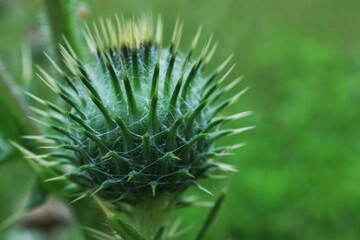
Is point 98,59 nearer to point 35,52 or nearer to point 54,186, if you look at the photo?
point 54,186

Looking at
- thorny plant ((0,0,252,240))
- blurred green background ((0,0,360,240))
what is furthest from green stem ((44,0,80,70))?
thorny plant ((0,0,252,240))

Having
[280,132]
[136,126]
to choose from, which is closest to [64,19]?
[136,126]

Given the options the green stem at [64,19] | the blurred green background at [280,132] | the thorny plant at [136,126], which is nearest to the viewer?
the thorny plant at [136,126]

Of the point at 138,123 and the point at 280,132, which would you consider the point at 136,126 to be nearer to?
the point at 138,123

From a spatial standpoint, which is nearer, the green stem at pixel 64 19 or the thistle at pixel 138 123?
the thistle at pixel 138 123

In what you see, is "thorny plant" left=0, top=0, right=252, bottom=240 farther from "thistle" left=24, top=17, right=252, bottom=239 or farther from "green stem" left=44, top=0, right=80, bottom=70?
"green stem" left=44, top=0, right=80, bottom=70

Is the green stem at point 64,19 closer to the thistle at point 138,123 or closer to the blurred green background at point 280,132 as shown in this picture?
the blurred green background at point 280,132

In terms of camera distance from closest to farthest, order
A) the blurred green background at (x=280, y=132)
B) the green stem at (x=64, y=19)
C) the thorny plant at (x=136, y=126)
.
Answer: the thorny plant at (x=136, y=126), the green stem at (x=64, y=19), the blurred green background at (x=280, y=132)

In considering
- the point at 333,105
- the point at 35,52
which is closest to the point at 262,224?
the point at 333,105

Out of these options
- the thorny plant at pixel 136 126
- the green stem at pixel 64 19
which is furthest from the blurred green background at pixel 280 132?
the thorny plant at pixel 136 126
